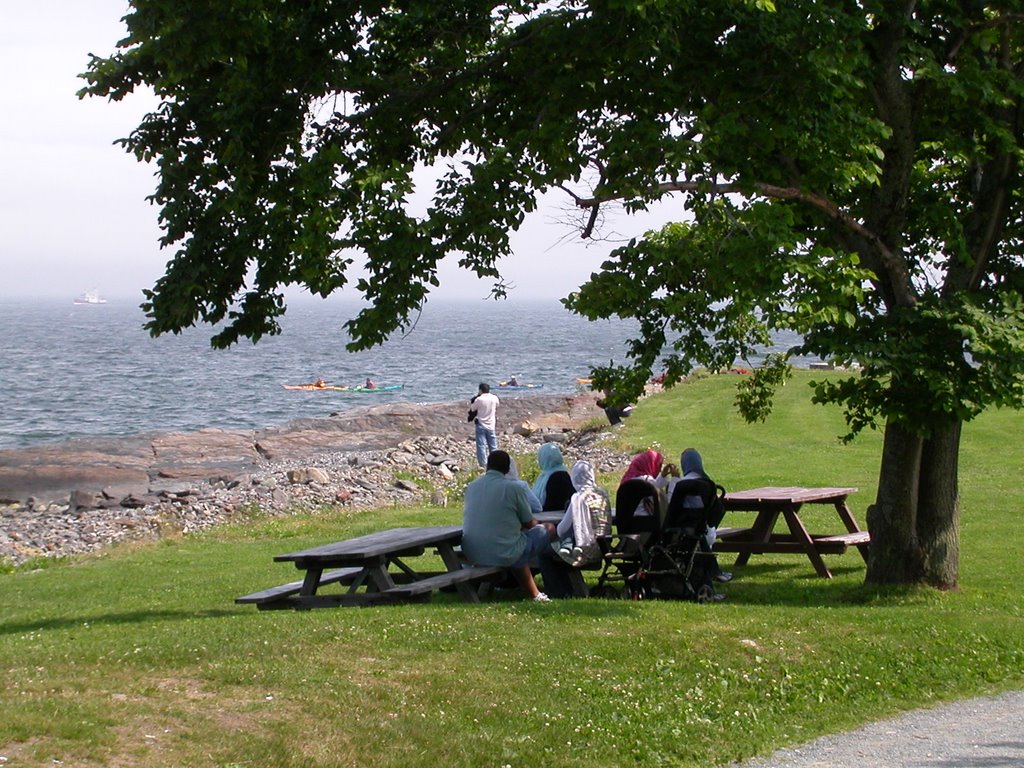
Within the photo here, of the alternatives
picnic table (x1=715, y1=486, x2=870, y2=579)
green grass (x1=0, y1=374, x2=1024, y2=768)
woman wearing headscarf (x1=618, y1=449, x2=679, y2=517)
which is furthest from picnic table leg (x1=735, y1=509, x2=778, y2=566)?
woman wearing headscarf (x1=618, y1=449, x2=679, y2=517)

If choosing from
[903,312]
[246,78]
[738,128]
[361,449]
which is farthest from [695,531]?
[361,449]

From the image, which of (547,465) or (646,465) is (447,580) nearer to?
(547,465)

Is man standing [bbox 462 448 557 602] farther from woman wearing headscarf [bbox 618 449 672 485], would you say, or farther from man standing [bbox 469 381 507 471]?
man standing [bbox 469 381 507 471]

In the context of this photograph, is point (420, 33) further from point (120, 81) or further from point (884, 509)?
point (884, 509)

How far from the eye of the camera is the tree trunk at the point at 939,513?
11.8m

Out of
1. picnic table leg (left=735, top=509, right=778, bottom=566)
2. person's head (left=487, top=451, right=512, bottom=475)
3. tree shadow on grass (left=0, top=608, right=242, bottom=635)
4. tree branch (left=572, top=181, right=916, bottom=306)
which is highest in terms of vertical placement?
tree branch (left=572, top=181, right=916, bottom=306)

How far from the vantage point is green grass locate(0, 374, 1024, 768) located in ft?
22.0

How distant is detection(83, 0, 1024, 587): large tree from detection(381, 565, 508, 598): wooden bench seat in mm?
2000

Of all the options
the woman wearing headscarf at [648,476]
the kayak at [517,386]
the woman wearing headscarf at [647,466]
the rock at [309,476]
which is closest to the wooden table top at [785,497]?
the woman wearing headscarf at [648,476]

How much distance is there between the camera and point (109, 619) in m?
11.2

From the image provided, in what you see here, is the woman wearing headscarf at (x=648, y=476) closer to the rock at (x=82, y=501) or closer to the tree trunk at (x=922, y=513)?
the tree trunk at (x=922, y=513)

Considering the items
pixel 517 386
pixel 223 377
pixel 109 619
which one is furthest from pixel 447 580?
pixel 223 377

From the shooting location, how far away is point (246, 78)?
10.2 m

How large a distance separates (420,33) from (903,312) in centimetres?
480
